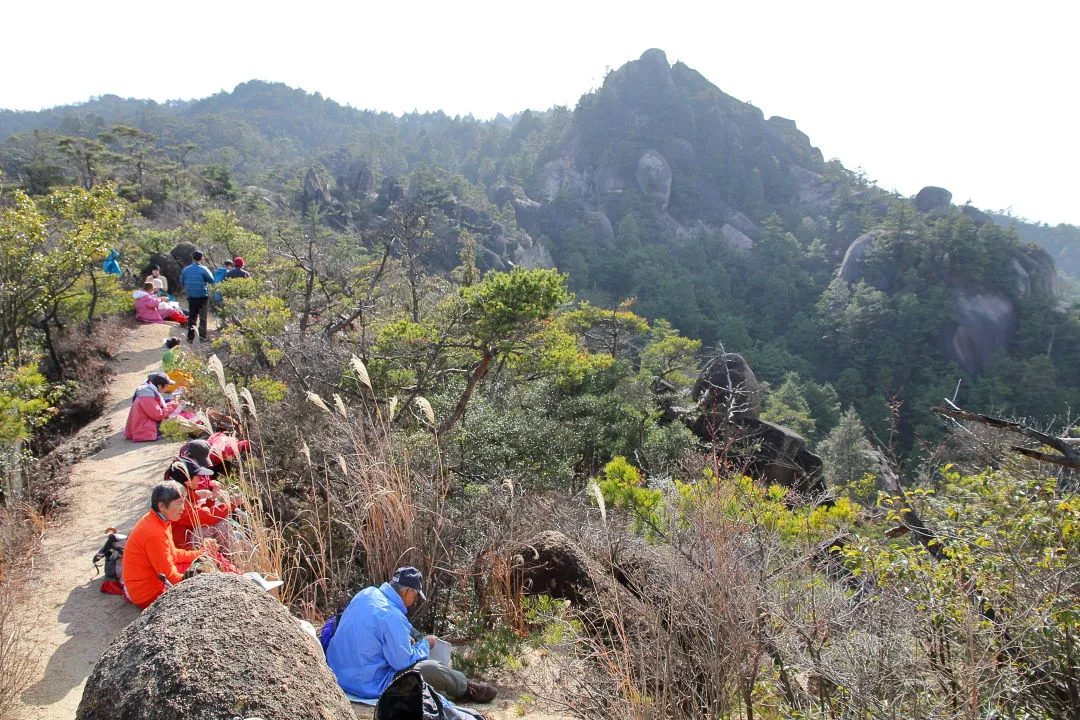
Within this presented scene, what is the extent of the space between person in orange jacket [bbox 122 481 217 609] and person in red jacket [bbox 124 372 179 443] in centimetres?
309

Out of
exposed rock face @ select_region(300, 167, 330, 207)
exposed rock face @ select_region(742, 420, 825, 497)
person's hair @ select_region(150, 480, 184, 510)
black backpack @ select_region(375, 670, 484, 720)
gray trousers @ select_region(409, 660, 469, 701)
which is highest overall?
exposed rock face @ select_region(300, 167, 330, 207)

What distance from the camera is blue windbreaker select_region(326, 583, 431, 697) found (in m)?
2.72

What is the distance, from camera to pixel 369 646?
2.73 meters

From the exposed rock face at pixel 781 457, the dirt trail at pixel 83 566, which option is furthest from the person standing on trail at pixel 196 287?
the exposed rock face at pixel 781 457

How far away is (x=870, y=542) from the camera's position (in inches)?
119

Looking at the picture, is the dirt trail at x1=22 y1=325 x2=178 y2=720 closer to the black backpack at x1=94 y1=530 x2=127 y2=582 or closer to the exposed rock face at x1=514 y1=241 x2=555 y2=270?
the black backpack at x1=94 y1=530 x2=127 y2=582

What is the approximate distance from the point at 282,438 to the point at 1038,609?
4.37 metres

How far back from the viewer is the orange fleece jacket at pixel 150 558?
3238 mm

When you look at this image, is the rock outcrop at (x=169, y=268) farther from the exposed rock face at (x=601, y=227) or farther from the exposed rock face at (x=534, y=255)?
the exposed rock face at (x=601, y=227)

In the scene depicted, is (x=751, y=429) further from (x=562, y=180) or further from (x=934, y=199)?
(x=562, y=180)

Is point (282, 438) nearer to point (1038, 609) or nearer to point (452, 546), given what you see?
point (452, 546)

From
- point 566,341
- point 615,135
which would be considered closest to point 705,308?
point 615,135

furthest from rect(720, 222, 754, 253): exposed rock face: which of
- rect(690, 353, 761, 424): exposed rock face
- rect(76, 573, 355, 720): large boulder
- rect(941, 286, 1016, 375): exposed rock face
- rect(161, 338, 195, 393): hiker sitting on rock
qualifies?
rect(76, 573, 355, 720): large boulder

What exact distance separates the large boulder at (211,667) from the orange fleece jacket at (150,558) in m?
1.70
